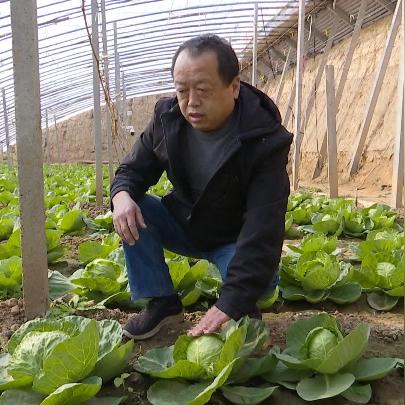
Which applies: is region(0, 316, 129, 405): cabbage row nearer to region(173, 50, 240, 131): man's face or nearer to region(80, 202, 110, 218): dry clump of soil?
region(173, 50, 240, 131): man's face

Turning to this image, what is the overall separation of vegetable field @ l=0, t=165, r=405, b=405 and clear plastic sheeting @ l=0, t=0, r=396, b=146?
31.9 feet

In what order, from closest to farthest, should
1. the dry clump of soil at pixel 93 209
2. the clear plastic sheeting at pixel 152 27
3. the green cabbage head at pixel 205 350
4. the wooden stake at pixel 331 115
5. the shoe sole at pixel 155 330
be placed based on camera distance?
the green cabbage head at pixel 205 350 < the shoe sole at pixel 155 330 < the dry clump of soil at pixel 93 209 < the wooden stake at pixel 331 115 < the clear plastic sheeting at pixel 152 27

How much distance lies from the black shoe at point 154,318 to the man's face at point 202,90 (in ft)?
2.67

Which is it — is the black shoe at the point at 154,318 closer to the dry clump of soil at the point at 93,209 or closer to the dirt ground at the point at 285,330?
the dirt ground at the point at 285,330

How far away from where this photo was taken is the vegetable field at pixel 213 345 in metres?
1.73

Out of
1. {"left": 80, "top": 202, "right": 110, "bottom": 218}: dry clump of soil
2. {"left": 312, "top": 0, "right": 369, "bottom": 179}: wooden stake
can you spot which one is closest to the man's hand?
{"left": 80, "top": 202, "right": 110, "bottom": 218}: dry clump of soil

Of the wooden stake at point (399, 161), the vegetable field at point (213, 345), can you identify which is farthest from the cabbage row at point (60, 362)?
the wooden stake at point (399, 161)

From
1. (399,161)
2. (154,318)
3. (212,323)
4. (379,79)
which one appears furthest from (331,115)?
(212,323)

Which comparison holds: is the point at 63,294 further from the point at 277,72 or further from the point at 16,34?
the point at 277,72

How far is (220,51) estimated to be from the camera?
2000 mm

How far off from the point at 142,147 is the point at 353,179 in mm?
8415

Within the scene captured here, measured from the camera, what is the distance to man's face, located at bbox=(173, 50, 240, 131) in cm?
198

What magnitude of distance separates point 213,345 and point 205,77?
96 cm

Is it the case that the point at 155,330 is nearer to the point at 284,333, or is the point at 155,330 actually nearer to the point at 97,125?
the point at 284,333
